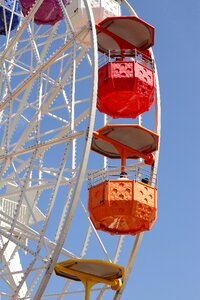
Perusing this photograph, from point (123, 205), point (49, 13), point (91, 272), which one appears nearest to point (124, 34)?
point (49, 13)

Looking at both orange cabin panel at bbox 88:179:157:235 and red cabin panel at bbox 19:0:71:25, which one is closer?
orange cabin panel at bbox 88:179:157:235

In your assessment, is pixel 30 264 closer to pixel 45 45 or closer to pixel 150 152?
pixel 150 152

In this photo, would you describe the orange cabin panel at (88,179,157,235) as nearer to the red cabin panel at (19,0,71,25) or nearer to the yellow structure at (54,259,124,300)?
the yellow structure at (54,259,124,300)

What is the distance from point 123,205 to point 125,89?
3.52m

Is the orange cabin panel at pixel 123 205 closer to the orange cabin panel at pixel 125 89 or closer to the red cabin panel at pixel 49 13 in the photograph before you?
the orange cabin panel at pixel 125 89

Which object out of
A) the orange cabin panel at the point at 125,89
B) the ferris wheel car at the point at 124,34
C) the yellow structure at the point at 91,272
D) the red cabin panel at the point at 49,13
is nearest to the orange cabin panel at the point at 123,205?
the yellow structure at the point at 91,272

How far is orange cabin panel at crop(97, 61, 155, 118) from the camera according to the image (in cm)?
2278

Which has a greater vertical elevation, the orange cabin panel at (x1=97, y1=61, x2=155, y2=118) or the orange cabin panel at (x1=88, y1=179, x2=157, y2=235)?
the orange cabin panel at (x1=97, y1=61, x2=155, y2=118)

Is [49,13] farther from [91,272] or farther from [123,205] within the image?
[91,272]

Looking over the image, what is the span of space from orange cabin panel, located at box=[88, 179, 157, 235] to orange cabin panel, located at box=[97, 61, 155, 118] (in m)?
2.68

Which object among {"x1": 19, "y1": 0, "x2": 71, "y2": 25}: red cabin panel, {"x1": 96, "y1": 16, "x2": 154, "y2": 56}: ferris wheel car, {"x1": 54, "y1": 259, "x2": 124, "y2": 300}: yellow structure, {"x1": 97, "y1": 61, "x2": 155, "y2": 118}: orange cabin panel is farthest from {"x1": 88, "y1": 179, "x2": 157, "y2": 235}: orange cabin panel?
{"x1": 19, "y1": 0, "x2": 71, "y2": 25}: red cabin panel

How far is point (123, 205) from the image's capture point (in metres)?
21.0

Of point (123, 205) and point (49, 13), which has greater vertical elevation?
point (49, 13)

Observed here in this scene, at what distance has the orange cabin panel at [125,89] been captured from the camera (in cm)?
2278
